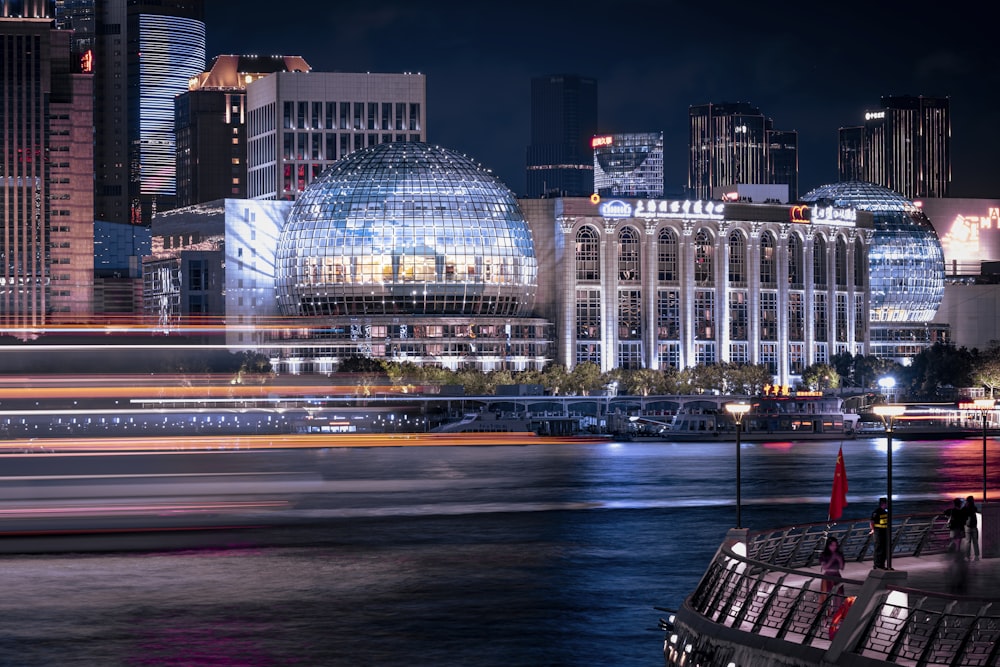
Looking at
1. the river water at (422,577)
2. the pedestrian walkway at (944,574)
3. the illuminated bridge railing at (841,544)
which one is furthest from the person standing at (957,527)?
the river water at (422,577)

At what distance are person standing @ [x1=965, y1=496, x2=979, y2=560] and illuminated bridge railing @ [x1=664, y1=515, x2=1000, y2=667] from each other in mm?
10593

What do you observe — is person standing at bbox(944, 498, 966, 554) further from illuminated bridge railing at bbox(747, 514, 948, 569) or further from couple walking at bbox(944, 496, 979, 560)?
illuminated bridge railing at bbox(747, 514, 948, 569)

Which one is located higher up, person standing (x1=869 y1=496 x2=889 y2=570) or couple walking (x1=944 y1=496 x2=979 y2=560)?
person standing (x1=869 y1=496 x2=889 y2=570)

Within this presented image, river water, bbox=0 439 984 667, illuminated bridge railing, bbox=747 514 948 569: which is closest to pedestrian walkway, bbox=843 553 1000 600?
illuminated bridge railing, bbox=747 514 948 569

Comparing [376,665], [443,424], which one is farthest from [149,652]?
[443,424]

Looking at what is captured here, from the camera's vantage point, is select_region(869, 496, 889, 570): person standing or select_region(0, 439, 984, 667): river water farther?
select_region(0, 439, 984, 667): river water

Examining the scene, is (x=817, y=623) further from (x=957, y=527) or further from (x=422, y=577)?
(x=422, y=577)

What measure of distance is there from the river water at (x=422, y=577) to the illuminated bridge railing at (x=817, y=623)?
6.70 metres

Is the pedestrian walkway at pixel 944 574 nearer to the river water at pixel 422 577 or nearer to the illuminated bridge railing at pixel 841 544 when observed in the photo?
the illuminated bridge railing at pixel 841 544

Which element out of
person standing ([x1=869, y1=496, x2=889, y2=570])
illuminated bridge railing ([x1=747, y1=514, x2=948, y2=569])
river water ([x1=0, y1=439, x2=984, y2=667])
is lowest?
river water ([x1=0, y1=439, x2=984, y2=667])

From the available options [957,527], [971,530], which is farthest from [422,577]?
[971,530]

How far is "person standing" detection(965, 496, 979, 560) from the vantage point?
177 ft

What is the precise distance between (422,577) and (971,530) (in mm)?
21242

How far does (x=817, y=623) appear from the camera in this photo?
38000 mm
